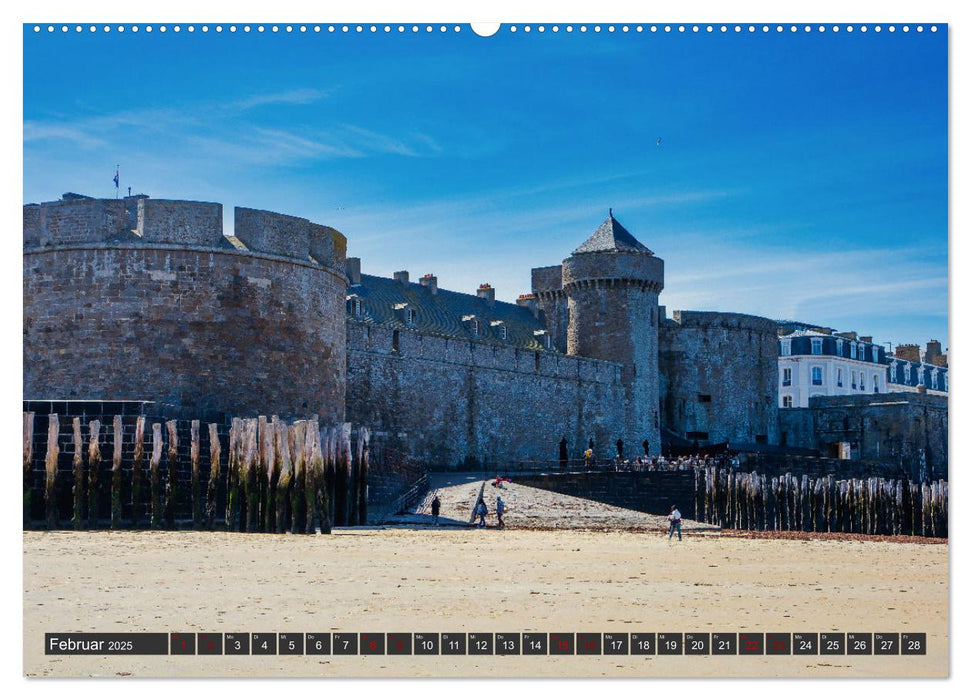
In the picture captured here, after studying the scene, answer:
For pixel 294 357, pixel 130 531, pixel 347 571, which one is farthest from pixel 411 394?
pixel 347 571

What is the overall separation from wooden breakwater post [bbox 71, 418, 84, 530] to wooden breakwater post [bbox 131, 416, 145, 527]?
70cm

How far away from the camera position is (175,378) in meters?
20.6

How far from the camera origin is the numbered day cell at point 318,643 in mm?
7715

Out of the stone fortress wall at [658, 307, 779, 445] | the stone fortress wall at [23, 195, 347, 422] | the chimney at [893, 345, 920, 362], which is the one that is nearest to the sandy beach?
the stone fortress wall at [23, 195, 347, 422]

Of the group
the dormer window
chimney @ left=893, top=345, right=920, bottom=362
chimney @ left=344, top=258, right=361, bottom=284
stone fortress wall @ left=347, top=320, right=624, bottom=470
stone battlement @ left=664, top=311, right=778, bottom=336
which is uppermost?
chimney @ left=344, top=258, right=361, bottom=284

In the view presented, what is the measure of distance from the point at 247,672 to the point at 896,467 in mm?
42715

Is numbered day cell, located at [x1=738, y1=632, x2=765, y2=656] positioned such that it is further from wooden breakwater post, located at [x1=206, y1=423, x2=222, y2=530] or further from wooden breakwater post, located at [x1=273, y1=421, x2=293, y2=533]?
wooden breakwater post, located at [x1=206, y1=423, x2=222, y2=530]

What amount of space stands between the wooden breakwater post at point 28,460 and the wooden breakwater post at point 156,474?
159cm

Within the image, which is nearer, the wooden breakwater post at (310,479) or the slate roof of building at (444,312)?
the wooden breakwater post at (310,479)

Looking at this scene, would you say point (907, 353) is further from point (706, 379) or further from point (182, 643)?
point (182, 643)

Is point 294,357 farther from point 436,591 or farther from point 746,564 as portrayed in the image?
point 436,591

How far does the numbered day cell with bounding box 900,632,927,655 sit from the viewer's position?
25.7ft

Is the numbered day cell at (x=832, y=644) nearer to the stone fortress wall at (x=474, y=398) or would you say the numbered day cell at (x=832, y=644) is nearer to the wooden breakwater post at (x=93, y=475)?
the wooden breakwater post at (x=93, y=475)

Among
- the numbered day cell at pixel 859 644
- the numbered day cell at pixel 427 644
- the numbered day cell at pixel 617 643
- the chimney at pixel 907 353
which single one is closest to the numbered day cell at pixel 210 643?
the numbered day cell at pixel 427 644
